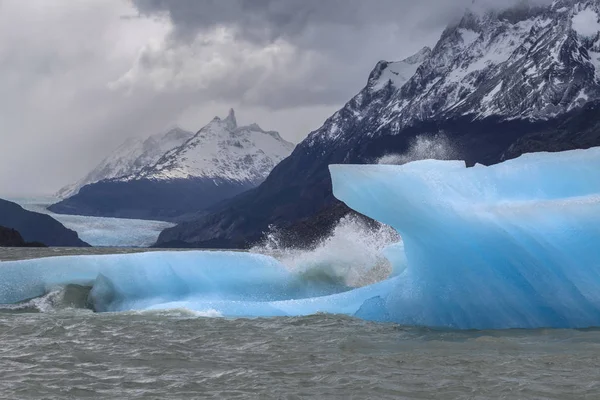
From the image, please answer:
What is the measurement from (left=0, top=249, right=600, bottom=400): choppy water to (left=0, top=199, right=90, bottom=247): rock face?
408 ft

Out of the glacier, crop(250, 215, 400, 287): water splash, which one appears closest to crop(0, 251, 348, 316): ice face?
crop(250, 215, 400, 287): water splash

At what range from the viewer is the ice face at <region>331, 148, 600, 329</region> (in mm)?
13602

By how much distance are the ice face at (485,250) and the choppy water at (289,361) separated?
2.27 feet

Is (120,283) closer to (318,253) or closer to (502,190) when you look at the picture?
(318,253)

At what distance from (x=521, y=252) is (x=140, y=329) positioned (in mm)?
7296

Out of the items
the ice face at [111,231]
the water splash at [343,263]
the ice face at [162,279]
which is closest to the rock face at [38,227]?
the ice face at [111,231]

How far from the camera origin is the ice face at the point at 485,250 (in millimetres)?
13602

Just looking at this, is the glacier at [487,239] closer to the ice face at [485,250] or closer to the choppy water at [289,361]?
the ice face at [485,250]

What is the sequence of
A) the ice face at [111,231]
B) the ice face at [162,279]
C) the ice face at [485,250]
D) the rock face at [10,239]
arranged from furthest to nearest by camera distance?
1. the ice face at [111,231]
2. the rock face at [10,239]
3. the ice face at [162,279]
4. the ice face at [485,250]

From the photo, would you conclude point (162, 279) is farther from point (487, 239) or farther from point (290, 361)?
point (290, 361)

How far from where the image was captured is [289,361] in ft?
35.4

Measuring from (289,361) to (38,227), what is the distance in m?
147

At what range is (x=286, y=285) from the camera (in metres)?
21.0

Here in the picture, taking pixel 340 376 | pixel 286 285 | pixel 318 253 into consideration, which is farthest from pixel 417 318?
pixel 318 253
